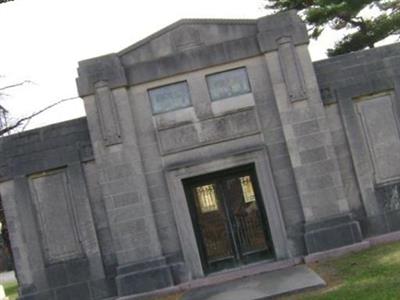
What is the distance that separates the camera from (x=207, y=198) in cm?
1256

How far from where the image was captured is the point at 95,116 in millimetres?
12078

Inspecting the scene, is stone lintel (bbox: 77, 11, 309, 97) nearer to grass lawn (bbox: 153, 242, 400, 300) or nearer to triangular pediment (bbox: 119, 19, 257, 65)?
triangular pediment (bbox: 119, 19, 257, 65)

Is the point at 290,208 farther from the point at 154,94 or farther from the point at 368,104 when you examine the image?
the point at 154,94

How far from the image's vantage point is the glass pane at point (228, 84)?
1219 centimetres

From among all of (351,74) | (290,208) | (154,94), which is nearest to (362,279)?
(290,208)

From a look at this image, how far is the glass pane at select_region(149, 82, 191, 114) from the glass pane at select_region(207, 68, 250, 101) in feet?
1.93

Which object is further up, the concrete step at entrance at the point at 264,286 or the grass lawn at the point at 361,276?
the concrete step at entrance at the point at 264,286

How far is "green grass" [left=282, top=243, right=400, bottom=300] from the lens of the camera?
8.19 meters

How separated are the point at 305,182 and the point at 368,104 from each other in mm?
2426

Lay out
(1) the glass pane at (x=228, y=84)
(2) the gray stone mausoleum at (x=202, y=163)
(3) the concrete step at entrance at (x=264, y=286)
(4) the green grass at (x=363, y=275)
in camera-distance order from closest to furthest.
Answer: (4) the green grass at (x=363, y=275) → (3) the concrete step at entrance at (x=264, y=286) → (2) the gray stone mausoleum at (x=202, y=163) → (1) the glass pane at (x=228, y=84)

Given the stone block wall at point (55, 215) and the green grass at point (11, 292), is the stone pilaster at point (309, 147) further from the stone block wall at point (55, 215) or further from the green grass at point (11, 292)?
the green grass at point (11, 292)

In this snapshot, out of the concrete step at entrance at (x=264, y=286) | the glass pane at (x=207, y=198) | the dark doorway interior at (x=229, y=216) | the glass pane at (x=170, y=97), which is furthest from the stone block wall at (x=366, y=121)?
the glass pane at (x=170, y=97)

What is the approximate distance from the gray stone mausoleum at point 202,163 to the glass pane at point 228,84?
0.9 inches

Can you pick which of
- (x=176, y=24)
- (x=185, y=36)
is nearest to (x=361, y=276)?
(x=185, y=36)
